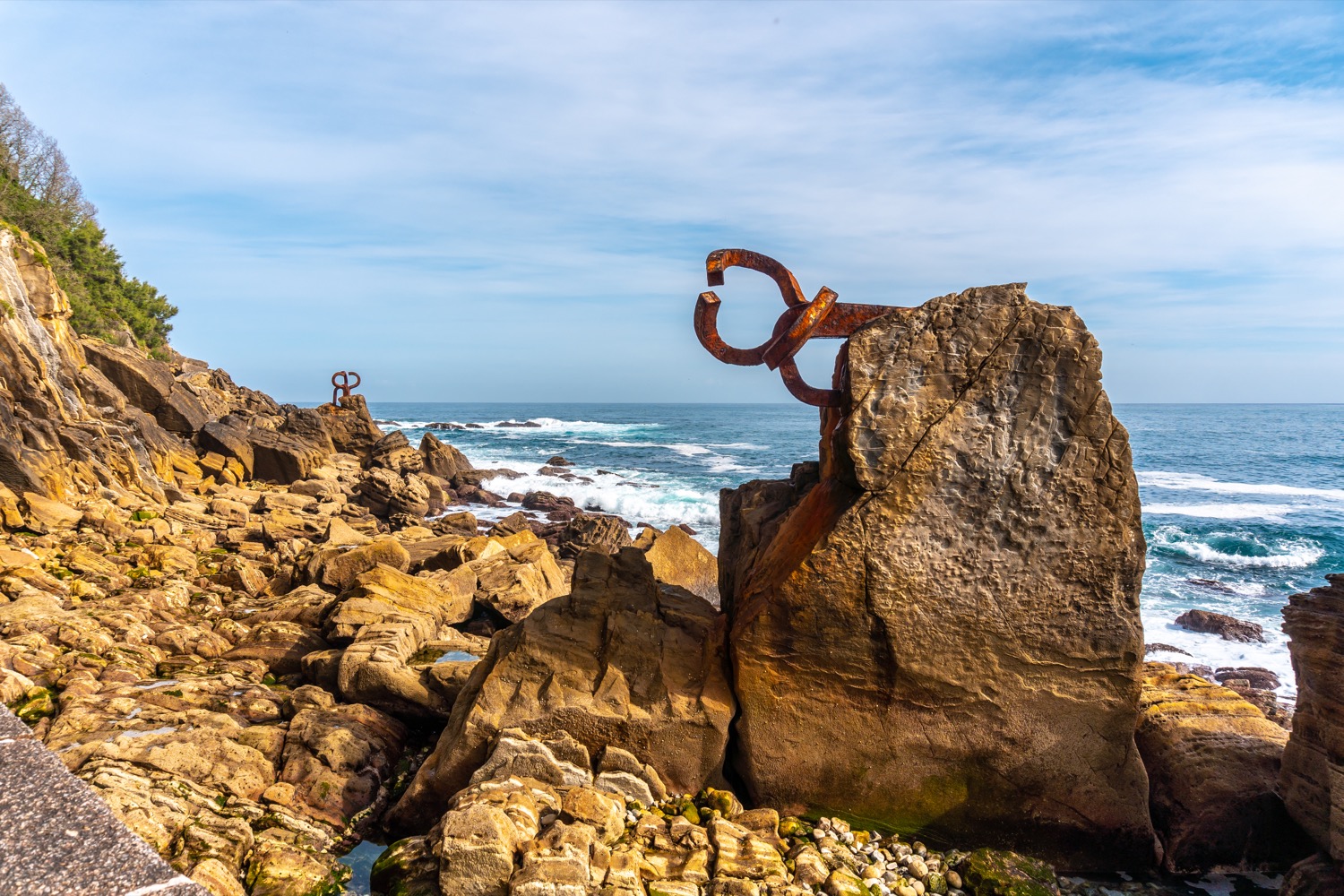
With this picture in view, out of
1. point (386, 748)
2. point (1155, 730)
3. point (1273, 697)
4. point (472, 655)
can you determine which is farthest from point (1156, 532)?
point (386, 748)

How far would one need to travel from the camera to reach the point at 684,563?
10.9m

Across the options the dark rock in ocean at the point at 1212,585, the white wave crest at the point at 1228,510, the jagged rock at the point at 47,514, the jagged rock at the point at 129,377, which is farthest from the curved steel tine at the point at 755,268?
the white wave crest at the point at 1228,510

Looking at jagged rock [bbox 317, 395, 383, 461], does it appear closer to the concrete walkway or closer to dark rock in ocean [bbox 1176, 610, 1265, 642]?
dark rock in ocean [bbox 1176, 610, 1265, 642]

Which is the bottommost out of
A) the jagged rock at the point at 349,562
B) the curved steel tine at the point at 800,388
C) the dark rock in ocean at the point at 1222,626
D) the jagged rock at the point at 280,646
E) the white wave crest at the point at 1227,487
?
the dark rock in ocean at the point at 1222,626

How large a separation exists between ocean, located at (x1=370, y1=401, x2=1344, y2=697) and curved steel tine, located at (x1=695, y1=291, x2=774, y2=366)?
10319 mm

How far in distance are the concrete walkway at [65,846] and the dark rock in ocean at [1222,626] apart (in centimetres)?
1492

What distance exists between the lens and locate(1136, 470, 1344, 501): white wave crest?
2933cm

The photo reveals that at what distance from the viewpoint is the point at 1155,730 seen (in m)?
4.96

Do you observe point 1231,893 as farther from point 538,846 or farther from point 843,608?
point 538,846

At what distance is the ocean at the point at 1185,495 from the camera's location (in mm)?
15180

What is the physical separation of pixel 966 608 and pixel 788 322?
193 centimetres

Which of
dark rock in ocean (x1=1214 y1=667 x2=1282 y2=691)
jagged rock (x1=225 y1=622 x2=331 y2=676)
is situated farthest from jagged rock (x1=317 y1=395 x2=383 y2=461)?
dark rock in ocean (x1=1214 y1=667 x2=1282 y2=691)

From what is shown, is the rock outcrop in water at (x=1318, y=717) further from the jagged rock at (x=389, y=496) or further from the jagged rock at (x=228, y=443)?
the jagged rock at (x=228, y=443)

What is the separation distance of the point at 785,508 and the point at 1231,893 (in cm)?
330
